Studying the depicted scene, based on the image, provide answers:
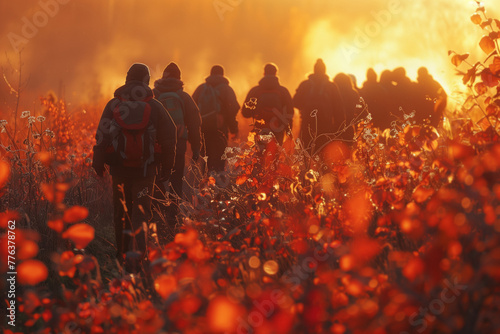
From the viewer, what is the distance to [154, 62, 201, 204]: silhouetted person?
762 cm

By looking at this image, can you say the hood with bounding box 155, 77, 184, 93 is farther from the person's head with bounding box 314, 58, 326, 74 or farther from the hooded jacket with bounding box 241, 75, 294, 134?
the person's head with bounding box 314, 58, 326, 74

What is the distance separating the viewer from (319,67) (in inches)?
407

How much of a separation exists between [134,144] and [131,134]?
0.32 feet

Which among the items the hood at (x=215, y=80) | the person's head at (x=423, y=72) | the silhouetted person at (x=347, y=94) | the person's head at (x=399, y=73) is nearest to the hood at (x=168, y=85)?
the hood at (x=215, y=80)

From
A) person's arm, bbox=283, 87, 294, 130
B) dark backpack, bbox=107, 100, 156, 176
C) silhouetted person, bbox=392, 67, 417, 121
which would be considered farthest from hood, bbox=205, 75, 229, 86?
dark backpack, bbox=107, 100, 156, 176

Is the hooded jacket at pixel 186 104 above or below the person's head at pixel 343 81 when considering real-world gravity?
below

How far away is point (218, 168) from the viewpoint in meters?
10.4

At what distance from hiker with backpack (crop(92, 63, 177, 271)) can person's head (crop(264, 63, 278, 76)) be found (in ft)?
15.3

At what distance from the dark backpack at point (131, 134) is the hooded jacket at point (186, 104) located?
2197mm

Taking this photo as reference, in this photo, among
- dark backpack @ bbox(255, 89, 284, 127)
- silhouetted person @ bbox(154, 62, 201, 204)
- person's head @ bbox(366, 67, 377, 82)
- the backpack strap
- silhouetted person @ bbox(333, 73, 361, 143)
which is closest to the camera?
the backpack strap

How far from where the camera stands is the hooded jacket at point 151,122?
5.51 meters

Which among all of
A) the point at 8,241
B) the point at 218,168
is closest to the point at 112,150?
the point at 8,241

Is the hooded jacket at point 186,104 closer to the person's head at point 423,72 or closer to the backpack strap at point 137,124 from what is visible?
the backpack strap at point 137,124

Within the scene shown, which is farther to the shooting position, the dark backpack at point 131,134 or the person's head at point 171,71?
the person's head at point 171,71
